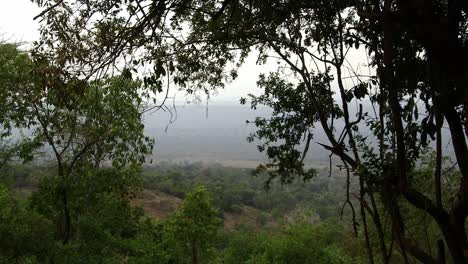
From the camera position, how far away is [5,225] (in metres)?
8.93

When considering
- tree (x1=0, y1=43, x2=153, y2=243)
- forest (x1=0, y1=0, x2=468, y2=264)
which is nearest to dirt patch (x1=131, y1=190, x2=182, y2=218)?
forest (x1=0, y1=0, x2=468, y2=264)

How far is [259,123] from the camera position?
6.57 m

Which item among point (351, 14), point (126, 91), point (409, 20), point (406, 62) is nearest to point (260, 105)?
point (351, 14)

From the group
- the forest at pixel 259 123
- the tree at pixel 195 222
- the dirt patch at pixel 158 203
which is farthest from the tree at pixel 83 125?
the dirt patch at pixel 158 203

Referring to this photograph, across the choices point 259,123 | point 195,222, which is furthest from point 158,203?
point 259,123

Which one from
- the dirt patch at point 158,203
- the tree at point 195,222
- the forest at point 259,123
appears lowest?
the dirt patch at point 158,203

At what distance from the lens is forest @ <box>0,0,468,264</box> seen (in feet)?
10.8

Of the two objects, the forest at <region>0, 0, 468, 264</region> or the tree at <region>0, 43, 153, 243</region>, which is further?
the tree at <region>0, 43, 153, 243</region>

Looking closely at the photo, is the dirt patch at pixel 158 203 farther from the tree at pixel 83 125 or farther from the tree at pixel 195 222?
the tree at pixel 83 125

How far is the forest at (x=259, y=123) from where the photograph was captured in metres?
3.29

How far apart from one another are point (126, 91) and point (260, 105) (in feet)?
15.3

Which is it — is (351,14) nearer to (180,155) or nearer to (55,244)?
(55,244)

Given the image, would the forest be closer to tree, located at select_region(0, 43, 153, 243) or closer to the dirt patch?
tree, located at select_region(0, 43, 153, 243)

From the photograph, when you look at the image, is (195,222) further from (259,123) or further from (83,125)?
(259,123)
